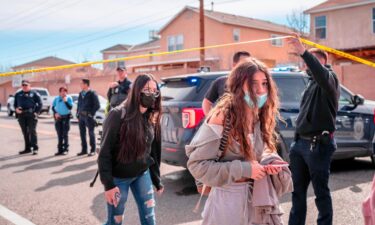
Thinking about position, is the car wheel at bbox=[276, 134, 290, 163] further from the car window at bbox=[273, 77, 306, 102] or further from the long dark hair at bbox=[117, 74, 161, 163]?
the long dark hair at bbox=[117, 74, 161, 163]

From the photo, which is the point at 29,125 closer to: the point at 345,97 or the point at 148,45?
the point at 345,97

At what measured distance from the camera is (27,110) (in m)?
11.0

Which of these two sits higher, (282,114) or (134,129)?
(134,129)

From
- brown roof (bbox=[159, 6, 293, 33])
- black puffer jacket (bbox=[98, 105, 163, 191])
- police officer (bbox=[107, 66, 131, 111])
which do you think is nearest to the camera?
black puffer jacket (bbox=[98, 105, 163, 191])

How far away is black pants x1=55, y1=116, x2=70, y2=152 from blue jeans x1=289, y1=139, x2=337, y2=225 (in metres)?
7.83

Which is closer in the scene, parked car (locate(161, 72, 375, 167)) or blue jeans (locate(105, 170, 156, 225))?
blue jeans (locate(105, 170, 156, 225))

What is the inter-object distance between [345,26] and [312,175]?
27.2 m

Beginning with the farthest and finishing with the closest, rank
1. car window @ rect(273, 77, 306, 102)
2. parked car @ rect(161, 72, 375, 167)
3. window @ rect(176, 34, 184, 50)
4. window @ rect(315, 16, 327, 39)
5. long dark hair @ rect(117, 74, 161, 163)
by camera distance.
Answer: window @ rect(176, 34, 184, 50) → window @ rect(315, 16, 327, 39) → car window @ rect(273, 77, 306, 102) → parked car @ rect(161, 72, 375, 167) → long dark hair @ rect(117, 74, 161, 163)

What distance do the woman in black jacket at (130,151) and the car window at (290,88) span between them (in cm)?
341

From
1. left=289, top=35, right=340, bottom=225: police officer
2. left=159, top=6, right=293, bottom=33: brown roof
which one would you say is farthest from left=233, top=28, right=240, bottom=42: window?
left=289, top=35, right=340, bottom=225: police officer

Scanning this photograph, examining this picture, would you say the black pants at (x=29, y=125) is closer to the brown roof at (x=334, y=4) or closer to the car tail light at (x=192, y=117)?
the car tail light at (x=192, y=117)

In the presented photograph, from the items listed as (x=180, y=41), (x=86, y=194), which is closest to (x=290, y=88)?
(x=86, y=194)

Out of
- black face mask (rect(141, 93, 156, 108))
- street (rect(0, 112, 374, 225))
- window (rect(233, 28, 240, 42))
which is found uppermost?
A: window (rect(233, 28, 240, 42))

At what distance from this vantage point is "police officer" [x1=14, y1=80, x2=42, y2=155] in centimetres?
1102
